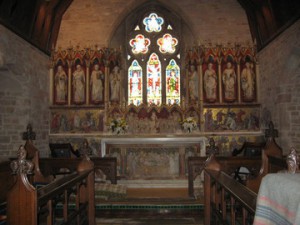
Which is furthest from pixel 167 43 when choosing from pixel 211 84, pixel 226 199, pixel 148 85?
pixel 226 199

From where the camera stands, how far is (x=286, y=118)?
845 centimetres

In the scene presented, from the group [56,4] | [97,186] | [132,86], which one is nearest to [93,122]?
[132,86]

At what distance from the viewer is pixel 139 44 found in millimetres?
11656

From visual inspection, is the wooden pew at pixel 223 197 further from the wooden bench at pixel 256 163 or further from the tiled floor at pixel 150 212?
the tiled floor at pixel 150 212

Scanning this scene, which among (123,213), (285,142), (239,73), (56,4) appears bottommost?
(123,213)

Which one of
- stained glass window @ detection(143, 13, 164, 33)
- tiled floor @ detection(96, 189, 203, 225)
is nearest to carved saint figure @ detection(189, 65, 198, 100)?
stained glass window @ detection(143, 13, 164, 33)

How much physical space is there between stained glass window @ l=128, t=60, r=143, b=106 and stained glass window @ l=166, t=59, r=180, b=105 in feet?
3.20

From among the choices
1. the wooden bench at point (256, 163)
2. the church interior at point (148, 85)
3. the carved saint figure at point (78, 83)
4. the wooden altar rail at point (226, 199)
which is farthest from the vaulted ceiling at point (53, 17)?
the wooden altar rail at point (226, 199)

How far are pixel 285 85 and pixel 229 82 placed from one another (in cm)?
176

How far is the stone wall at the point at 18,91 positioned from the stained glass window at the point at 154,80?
3.71 m

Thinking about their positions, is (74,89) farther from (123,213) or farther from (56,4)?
(123,213)

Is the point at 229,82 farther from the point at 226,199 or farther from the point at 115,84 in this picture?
the point at 226,199

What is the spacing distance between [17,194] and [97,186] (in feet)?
16.3

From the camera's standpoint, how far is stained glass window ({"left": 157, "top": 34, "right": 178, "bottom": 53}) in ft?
37.9
